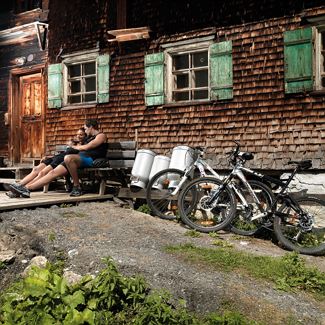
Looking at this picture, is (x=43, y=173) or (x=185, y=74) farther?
(x=185, y=74)

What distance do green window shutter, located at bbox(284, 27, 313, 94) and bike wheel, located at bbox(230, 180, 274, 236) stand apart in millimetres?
2057

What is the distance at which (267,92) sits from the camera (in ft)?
26.4

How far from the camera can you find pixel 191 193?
7109 millimetres

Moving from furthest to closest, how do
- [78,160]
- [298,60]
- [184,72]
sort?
[184,72] → [78,160] → [298,60]

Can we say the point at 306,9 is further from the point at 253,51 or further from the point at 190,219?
the point at 190,219

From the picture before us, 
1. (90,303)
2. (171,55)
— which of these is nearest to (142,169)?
(171,55)

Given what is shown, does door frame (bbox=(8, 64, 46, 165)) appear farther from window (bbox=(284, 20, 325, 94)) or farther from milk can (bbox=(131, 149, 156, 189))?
window (bbox=(284, 20, 325, 94))

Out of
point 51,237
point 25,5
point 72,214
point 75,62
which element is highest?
point 25,5

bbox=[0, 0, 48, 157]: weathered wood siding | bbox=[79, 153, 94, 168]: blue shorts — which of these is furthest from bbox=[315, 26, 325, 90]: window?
bbox=[0, 0, 48, 157]: weathered wood siding

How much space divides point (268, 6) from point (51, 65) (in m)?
5.81

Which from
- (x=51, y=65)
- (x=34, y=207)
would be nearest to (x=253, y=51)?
(x=34, y=207)

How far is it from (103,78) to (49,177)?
3.17 meters

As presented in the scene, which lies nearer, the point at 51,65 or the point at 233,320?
the point at 233,320

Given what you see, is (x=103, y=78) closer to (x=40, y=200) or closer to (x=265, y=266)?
(x=40, y=200)
